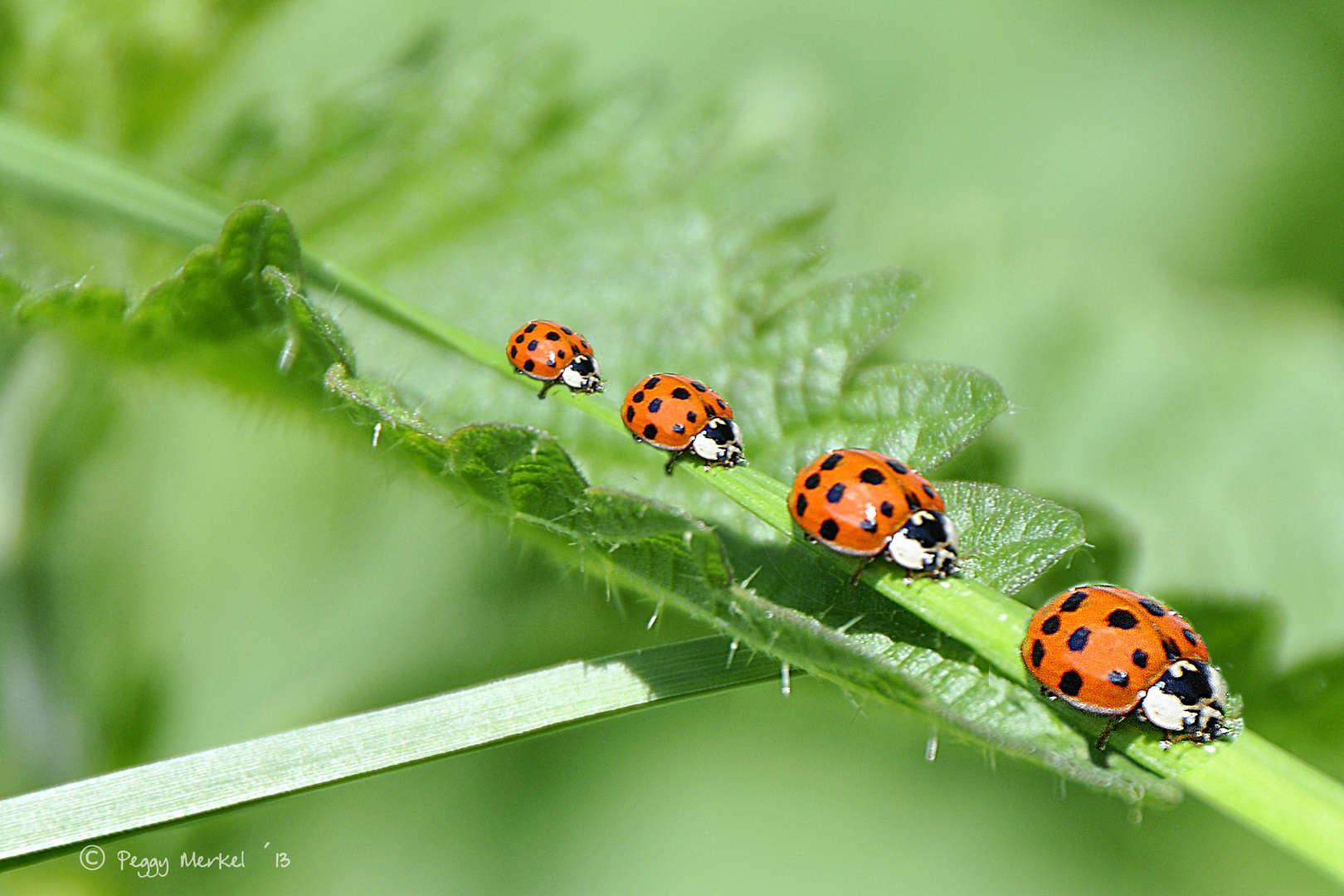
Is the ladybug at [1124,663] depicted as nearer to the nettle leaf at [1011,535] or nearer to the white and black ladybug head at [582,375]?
the nettle leaf at [1011,535]

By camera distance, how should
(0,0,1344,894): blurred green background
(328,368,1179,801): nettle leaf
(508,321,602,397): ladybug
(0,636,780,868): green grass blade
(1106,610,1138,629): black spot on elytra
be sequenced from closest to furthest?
(328,368,1179,801): nettle leaf → (0,636,780,868): green grass blade → (1106,610,1138,629): black spot on elytra → (508,321,602,397): ladybug → (0,0,1344,894): blurred green background

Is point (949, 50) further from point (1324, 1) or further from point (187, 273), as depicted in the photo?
point (187, 273)

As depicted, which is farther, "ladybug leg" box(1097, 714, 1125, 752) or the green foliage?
the green foliage

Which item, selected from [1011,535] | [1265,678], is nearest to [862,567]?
[1011,535]

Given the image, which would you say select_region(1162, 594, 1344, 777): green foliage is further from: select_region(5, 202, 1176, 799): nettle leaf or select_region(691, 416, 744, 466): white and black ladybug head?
select_region(691, 416, 744, 466): white and black ladybug head

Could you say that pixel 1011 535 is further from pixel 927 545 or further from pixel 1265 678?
pixel 1265 678

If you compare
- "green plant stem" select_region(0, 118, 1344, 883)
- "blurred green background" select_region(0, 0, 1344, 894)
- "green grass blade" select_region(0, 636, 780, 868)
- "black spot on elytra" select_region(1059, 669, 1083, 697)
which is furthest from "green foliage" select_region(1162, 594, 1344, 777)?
"green grass blade" select_region(0, 636, 780, 868)

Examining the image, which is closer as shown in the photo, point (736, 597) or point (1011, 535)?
point (736, 597)
